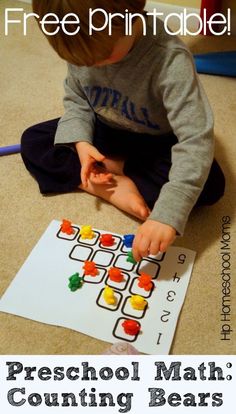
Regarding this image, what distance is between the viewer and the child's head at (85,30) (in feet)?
1.86

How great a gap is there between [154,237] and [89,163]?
212mm

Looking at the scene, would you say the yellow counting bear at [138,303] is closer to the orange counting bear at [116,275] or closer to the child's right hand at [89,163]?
the orange counting bear at [116,275]

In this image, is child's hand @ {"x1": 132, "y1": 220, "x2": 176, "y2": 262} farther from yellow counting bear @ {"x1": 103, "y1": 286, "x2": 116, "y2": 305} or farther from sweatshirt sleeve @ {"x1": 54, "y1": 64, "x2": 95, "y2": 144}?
sweatshirt sleeve @ {"x1": 54, "y1": 64, "x2": 95, "y2": 144}

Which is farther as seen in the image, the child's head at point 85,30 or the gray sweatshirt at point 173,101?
the gray sweatshirt at point 173,101

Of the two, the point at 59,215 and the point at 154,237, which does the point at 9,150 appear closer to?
the point at 59,215

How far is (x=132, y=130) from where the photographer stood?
2.68ft

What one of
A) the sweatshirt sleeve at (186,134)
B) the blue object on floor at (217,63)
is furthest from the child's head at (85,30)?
the blue object on floor at (217,63)

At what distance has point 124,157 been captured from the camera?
33.9 inches

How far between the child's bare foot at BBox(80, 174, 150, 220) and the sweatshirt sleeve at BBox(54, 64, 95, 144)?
9 cm

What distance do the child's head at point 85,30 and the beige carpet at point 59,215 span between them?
303 mm

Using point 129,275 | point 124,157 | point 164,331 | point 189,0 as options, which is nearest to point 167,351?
point 164,331

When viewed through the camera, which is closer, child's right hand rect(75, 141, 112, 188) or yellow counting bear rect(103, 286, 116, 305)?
yellow counting bear rect(103, 286, 116, 305)

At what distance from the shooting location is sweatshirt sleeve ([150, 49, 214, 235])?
26.5 inches

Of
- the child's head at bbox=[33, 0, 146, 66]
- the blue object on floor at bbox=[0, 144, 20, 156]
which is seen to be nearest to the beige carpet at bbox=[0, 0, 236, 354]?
the blue object on floor at bbox=[0, 144, 20, 156]
